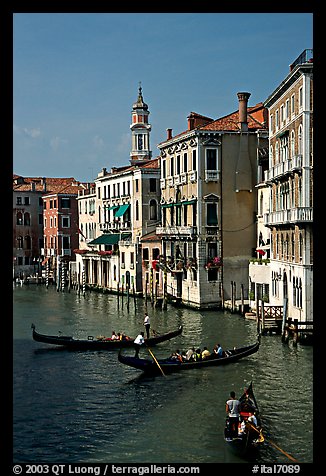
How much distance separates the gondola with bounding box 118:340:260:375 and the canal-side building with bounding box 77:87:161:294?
32.1 ft

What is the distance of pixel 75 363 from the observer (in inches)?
468

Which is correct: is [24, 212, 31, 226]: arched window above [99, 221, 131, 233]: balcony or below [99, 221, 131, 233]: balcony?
above

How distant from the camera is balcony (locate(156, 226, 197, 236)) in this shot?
18.8 metres

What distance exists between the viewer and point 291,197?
14.1 m

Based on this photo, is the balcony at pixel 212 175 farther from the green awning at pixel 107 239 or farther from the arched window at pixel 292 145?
the green awning at pixel 107 239

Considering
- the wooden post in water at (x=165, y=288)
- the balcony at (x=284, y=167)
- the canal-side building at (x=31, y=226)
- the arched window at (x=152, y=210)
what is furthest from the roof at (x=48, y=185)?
the balcony at (x=284, y=167)

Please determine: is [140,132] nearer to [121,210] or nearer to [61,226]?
[121,210]

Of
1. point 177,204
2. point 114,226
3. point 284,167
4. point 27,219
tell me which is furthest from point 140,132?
point 284,167

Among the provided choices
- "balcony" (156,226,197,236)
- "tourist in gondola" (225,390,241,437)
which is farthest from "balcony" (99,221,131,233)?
"tourist in gondola" (225,390,241,437)

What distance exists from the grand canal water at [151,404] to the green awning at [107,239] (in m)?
10.1

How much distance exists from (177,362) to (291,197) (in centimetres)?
469

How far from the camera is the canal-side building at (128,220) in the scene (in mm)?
22797

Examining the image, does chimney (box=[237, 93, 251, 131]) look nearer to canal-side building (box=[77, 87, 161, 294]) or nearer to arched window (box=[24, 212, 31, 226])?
canal-side building (box=[77, 87, 161, 294])
